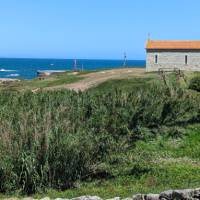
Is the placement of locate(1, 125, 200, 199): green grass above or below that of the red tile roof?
below

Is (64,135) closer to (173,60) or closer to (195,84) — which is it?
(195,84)

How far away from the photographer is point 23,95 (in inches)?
882

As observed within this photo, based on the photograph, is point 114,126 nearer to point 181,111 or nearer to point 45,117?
point 45,117

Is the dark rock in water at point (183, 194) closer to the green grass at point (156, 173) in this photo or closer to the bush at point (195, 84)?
the green grass at point (156, 173)

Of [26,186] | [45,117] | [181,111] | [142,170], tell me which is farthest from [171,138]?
[26,186]

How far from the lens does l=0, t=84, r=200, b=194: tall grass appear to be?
1550 centimetres

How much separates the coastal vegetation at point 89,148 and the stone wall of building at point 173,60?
3605cm

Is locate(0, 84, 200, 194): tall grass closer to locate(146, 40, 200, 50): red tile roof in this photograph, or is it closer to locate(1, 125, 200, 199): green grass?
locate(1, 125, 200, 199): green grass

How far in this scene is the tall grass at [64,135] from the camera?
15.5 metres

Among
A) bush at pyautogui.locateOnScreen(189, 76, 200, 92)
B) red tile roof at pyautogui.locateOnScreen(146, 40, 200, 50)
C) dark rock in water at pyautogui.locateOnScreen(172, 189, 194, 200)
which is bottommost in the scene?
bush at pyautogui.locateOnScreen(189, 76, 200, 92)

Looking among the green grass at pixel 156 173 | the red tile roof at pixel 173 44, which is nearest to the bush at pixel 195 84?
the green grass at pixel 156 173

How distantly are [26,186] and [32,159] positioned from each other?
2.32 ft

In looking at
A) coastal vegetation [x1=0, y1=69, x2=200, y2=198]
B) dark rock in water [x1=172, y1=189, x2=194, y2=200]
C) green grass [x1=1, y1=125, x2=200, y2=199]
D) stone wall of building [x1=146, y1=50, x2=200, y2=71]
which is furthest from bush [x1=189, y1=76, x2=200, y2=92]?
dark rock in water [x1=172, y1=189, x2=194, y2=200]

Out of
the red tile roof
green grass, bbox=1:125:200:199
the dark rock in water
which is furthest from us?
the red tile roof
